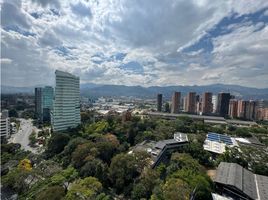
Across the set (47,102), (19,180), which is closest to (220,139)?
(19,180)

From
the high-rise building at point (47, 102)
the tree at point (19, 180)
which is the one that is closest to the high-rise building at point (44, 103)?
the high-rise building at point (47, 102)

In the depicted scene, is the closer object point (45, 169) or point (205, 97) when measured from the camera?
point (45, 169)

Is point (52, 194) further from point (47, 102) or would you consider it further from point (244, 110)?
point (244, 110)

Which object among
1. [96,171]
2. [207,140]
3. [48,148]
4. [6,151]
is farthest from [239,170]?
[6,151]

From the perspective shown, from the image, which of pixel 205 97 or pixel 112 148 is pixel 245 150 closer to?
pixel 112 148

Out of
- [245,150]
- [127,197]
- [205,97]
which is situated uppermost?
[205,97]

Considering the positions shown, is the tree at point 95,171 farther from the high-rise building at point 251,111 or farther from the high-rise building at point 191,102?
the high-rise building at point 251,111
